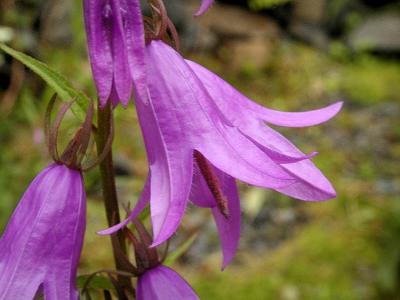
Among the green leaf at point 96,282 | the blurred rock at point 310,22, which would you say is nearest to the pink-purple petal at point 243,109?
the green leaf at point 96,282

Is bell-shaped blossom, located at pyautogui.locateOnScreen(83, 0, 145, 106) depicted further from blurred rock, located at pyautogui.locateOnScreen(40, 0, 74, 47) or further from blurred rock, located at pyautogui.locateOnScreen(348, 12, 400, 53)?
blurred rock, located at pyautogui.locateOnScreen(348, 12, 400, 53)

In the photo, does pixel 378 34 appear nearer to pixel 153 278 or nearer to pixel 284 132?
pixel 284 132

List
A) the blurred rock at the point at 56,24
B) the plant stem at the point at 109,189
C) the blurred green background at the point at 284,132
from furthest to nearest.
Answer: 1. the blurred rock at the point at 56,24
2. the blurred green background at the point at 284,132
3. the plant stem at the point at 109,189

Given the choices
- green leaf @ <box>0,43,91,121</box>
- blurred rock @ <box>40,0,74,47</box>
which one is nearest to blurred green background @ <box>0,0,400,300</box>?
blurred rock @ <box>40,0,74,47</box>

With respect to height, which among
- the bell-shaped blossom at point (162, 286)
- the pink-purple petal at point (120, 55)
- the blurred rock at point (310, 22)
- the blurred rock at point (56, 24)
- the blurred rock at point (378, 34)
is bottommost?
the blurred rock at point (378, 34)

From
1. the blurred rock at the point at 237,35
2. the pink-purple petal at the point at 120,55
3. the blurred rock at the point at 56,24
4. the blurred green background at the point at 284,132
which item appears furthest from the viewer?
the blurred rock at the point at 237,35

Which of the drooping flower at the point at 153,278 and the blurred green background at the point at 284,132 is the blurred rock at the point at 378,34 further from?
the drooping flower at the point at 153,278

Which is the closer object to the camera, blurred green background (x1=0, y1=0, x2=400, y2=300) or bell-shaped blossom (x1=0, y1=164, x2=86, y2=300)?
bell-shaped blossom (x1=0, y1=164, x2=86, y2=300)

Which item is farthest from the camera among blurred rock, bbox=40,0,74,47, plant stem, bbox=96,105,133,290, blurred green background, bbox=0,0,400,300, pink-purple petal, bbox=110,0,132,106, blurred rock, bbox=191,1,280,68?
blurred rock, bbox=191,1,280,68
